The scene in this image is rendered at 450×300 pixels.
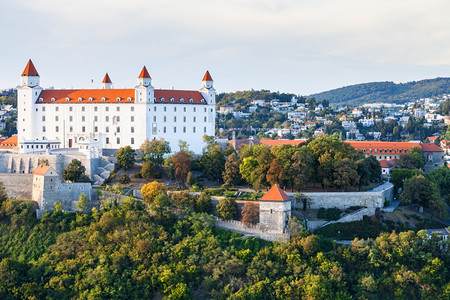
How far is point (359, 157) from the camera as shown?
53.9m

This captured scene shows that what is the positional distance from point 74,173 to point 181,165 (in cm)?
850

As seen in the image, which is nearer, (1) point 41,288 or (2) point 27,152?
(1) point 41,288

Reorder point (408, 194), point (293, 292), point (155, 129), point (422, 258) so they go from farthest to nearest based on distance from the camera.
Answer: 1. point (155, 129)
2. point (408, 194)
3. point (422, 258)
4. point (293, 292)

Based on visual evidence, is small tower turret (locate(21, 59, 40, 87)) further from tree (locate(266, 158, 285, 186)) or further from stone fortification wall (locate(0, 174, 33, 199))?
tree (locate(266, 158, 285, 186))

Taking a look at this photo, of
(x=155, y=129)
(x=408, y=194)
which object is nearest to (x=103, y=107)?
(x=155, y=129)

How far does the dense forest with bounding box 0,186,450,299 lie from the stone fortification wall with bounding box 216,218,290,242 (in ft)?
2.14

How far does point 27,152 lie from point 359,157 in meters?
28.6

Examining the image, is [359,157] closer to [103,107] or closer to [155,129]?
[155,129]

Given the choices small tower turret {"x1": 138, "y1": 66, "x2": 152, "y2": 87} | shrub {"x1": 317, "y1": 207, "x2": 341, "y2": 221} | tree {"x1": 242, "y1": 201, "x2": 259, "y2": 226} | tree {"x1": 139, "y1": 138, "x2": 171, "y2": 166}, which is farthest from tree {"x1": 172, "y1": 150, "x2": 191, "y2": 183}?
shrub {"x1": 317, "y1": 207, "x2": 341, "y2": 221}

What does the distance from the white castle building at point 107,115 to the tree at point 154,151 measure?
3.76 meters

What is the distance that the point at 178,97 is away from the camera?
61.7 m

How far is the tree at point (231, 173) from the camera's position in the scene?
51.0 meters

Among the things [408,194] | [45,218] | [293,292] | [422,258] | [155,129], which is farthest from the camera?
[155,129]

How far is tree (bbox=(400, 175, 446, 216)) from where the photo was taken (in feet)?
163
